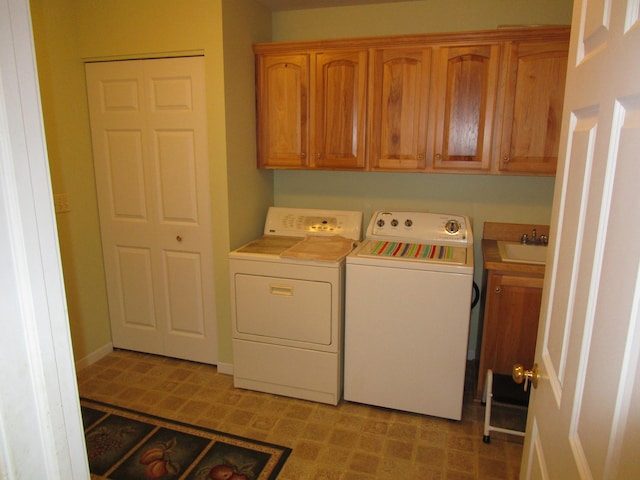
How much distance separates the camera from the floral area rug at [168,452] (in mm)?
2061

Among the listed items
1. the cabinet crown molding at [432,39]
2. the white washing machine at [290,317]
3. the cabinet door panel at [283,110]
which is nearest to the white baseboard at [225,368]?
the white washing machine at [290,317]

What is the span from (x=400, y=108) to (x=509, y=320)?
1389 mm

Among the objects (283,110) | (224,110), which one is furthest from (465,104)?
(224,110)

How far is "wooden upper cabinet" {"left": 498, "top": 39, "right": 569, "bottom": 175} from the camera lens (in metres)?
2.33

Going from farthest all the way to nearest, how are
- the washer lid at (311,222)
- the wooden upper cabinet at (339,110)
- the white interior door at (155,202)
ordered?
the washer lid at (311,222) → the white interior door at (155,202) → the wooden upper cabinet at (339,110)

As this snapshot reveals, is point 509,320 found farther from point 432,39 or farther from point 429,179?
point 432,39

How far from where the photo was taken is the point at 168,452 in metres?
2.20

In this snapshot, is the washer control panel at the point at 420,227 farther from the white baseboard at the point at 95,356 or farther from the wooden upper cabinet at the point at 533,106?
the white baseboard at the point at 95,356

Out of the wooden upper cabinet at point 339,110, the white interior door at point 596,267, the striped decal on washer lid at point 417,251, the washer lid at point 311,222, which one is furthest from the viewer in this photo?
the washer lid at point 311,222

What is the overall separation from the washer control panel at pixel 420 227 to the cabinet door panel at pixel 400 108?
1.13ft

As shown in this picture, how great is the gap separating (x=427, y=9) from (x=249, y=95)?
49.5 inches

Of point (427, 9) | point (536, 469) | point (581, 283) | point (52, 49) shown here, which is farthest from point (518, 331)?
point (52, 49)

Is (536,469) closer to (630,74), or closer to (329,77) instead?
(630,74)

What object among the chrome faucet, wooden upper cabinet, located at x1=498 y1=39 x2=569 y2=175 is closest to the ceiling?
wooden upper cabinet, located at x1=498 y1=39 x2=569 y2=175
